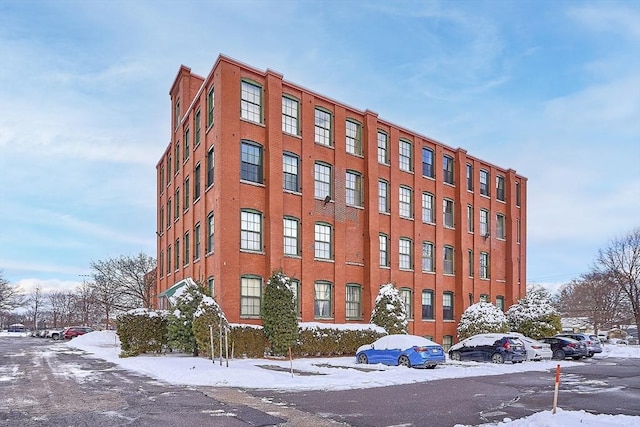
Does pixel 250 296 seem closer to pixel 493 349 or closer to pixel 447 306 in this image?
pixel 493 349

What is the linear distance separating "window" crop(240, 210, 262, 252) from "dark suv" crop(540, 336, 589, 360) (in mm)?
17987

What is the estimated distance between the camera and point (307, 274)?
3061 cm

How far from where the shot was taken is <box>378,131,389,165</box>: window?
3659 cm

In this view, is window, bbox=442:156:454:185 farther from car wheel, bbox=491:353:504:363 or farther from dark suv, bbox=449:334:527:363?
car wheel, bbox=491:353:504:363

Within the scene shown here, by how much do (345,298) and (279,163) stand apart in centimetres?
867

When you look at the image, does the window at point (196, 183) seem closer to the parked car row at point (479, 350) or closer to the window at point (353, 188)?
the window at point (353, 188)

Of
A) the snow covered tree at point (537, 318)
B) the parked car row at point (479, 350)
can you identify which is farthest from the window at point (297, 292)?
the snow covered tree at point (537, 318)

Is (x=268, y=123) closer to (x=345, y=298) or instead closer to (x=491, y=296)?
(x=345, y=298)

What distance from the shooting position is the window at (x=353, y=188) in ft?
112

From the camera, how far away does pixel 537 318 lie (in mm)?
38688

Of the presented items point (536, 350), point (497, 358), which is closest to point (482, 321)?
point (536, 350)

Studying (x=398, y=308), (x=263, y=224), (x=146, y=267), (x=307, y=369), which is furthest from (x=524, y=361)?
(x=146, y=267)

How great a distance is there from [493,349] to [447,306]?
1325cm

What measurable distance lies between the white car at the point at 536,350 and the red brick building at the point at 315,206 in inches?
338
